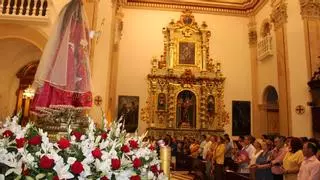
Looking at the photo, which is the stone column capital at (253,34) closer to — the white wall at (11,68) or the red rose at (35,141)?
the white wall at (11,68)

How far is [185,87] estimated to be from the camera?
53.0 feet

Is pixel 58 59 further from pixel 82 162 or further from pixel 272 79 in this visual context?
pixel 272 79

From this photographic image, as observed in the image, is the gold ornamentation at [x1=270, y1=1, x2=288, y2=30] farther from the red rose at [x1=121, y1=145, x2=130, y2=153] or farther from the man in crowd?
the red rose at [x1=121, y1=145, x2=130, y2=153]

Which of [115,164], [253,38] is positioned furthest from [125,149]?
[253,38]

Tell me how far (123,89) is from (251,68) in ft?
21.1

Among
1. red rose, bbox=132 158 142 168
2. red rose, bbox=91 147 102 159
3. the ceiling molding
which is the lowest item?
red rose, bbox=132 158 142 168

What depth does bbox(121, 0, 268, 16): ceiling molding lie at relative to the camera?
16.6 meters

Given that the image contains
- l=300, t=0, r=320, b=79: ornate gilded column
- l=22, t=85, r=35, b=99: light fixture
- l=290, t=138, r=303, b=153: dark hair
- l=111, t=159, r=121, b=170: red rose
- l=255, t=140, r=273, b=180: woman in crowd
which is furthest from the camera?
l=22, t=85, r=35, b=99: light fixture

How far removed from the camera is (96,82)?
10.4 m

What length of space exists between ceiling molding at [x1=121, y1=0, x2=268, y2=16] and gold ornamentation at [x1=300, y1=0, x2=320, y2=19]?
4776mm

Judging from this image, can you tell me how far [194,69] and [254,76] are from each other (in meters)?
2.98

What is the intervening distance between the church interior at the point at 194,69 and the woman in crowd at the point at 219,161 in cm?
294

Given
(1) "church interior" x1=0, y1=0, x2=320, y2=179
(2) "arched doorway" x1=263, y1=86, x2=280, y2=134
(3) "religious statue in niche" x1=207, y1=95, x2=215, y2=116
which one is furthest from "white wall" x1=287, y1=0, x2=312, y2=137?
(3) "religious statue in niche" x1=207, y1=95, x2=215, y2=116

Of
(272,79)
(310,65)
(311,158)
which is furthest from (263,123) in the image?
(311,158)
